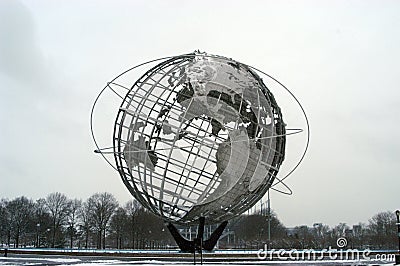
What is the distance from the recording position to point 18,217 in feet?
213

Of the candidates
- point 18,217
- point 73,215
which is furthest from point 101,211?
point 18,217

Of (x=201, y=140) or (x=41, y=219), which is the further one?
(x=41, y=219)

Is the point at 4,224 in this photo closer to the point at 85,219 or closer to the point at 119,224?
the point at 85,219

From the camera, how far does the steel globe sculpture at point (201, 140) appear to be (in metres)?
17.2

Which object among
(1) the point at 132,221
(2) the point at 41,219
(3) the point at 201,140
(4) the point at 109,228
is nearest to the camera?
(3) the point at 201,140

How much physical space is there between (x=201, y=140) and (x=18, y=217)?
179ft

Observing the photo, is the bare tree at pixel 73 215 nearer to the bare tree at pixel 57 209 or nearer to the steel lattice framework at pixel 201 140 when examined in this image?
the bare tree at pixel 57 209

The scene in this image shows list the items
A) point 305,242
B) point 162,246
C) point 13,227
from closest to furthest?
point 305,242 → point 13,227 → point 162,246

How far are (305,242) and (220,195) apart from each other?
43.9 metres

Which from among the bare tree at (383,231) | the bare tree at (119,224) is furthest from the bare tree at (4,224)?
the bare tree at (383,231)

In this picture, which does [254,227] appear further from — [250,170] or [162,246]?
[250,170]

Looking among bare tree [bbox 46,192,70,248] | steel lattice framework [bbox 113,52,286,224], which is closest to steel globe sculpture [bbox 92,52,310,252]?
steel lattice framework [bbox 113,52,286,224]

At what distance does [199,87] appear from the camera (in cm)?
1812

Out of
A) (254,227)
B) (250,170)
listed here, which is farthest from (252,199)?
(254,227)
